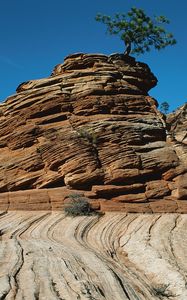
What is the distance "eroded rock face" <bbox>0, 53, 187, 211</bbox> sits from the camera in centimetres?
2733

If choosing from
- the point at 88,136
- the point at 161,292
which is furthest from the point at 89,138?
the point at 161,292

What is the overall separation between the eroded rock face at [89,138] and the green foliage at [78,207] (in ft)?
3.87

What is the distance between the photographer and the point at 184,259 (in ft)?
58.6

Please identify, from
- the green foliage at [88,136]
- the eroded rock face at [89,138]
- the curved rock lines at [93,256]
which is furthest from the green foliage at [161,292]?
the green foliage at [88,136]

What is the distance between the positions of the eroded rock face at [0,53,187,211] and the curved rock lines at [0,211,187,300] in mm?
3034

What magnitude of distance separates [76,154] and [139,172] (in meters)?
4.79

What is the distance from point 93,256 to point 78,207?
8.47m

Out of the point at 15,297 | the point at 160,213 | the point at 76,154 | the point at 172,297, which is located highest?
the point at 76,154

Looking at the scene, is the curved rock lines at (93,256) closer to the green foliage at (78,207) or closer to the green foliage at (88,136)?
the green foliage at (78,207)

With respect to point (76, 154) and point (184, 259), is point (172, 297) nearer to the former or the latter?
point (184, 259)

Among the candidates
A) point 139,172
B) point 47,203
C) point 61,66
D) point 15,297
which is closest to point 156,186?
point 139,172

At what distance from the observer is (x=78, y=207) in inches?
971

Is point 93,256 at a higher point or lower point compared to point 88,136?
lower

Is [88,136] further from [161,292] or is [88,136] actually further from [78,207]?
[161,292]
